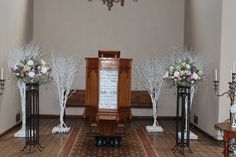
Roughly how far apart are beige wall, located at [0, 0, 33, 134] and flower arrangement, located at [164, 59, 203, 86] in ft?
11.2

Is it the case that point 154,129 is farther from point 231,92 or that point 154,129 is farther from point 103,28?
point 103,28

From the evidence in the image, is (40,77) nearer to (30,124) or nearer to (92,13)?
(30,124)

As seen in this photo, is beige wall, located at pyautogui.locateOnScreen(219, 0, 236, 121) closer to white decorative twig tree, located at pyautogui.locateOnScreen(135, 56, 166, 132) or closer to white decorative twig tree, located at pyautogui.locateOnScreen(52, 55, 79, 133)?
white decorative twig tree, located at pyautogui.locateOnScreen(135, 56, 166, 132)

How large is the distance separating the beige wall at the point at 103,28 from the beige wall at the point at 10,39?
1.08m

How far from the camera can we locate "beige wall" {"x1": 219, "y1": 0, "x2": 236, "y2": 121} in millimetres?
8133

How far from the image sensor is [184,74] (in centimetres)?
792

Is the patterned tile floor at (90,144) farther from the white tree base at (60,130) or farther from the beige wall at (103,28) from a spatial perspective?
the beige wall at (103,28)

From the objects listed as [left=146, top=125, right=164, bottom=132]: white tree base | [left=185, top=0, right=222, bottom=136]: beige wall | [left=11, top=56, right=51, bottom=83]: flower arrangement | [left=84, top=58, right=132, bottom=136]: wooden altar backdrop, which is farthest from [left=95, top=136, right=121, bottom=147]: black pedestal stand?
[left=146, top=125, right=164, bottom=132]: white tree base

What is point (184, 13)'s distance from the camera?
39.5ft

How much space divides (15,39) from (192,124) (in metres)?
4.68

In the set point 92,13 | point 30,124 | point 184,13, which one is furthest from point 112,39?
point 30,124

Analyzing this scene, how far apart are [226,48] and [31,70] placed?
11.9 ft

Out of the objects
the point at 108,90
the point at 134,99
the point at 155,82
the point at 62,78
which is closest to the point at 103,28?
the point at 134,99

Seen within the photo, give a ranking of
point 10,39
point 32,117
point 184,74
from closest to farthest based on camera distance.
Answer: point 32,117, point 184,74, point 10,39
